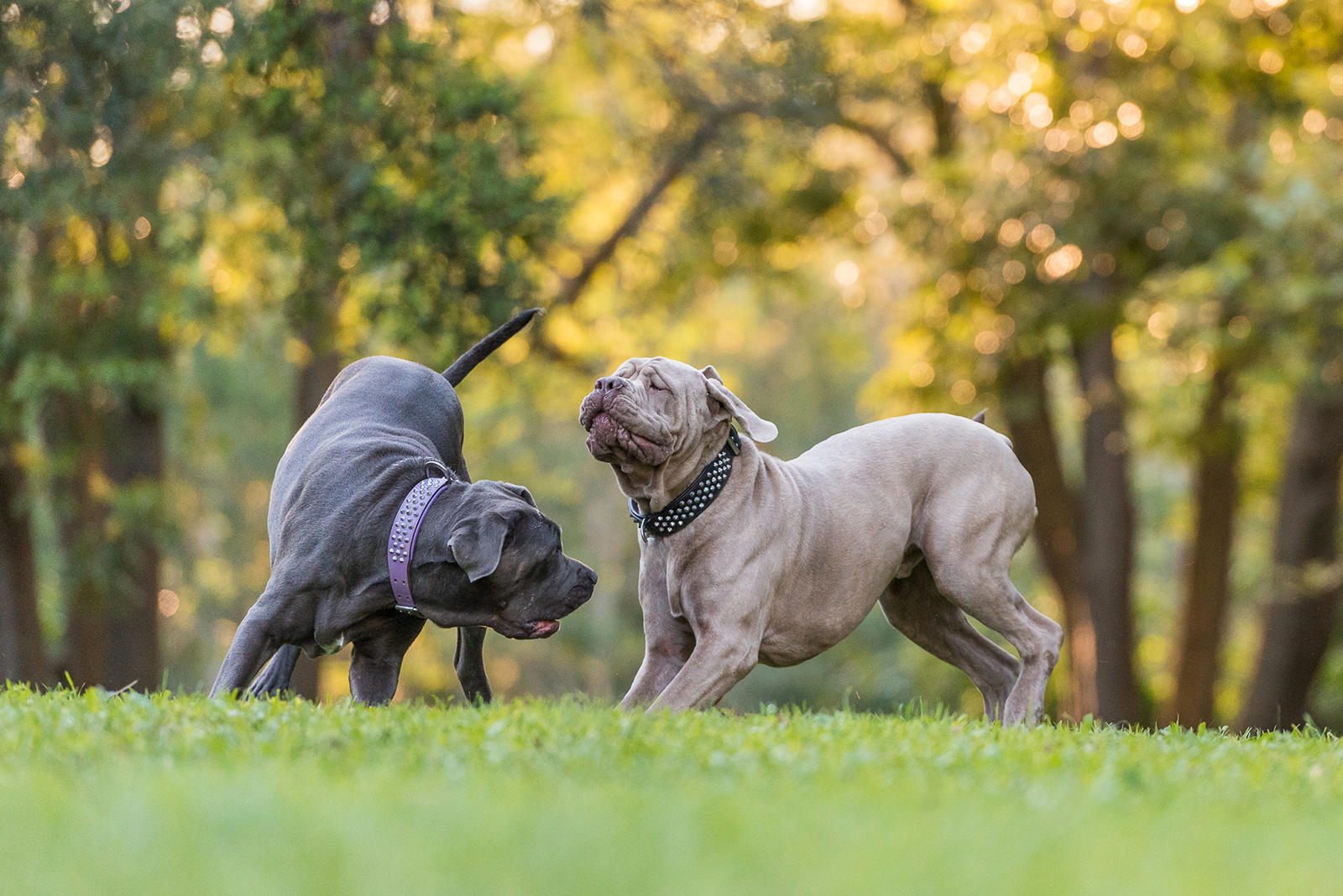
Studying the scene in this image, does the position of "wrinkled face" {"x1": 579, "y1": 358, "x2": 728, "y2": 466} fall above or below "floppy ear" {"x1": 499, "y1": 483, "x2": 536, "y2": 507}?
above

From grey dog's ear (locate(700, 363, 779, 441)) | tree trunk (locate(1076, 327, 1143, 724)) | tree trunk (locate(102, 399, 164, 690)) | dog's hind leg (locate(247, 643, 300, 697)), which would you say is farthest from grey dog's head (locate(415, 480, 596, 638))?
tree trunk (locate(1076, 327, 1143, 724))

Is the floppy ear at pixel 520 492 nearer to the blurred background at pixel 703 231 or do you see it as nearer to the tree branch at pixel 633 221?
the blurred background at pixel 703 231

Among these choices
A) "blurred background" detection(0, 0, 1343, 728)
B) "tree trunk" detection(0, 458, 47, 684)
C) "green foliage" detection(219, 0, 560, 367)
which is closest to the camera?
"green foliage" detection(219, 0, 560, 367)

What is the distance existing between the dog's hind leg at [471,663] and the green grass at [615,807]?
1.54 m

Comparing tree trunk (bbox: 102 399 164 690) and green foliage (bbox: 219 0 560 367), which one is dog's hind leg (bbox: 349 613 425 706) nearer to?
green foliage (bbox: 219 0 560 367)

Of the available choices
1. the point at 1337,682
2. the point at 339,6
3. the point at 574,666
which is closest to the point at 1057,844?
the point at 339,6

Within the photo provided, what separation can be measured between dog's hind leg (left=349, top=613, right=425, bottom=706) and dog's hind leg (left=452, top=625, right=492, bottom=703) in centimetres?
42

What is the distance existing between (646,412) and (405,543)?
3.93 feet

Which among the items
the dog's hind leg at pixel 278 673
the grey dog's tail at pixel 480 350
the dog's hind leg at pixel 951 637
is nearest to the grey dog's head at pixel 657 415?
the dog's hind leg at pixel 951 637

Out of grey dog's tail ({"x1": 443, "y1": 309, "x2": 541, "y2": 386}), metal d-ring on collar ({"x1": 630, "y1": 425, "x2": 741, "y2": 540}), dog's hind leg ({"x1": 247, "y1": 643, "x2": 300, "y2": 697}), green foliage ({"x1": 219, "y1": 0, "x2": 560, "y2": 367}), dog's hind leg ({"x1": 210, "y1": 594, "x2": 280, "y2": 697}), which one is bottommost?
dog's hind leg ({"x1": 247, "y1": 643, "x2": 300, "y2": 697})

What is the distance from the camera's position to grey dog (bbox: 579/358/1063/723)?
5.74 m

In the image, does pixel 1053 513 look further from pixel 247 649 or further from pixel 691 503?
pixel 247 649

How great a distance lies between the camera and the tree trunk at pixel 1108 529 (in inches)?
554

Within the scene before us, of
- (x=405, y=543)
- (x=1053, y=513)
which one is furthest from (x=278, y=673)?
(x=1053, y=513)
